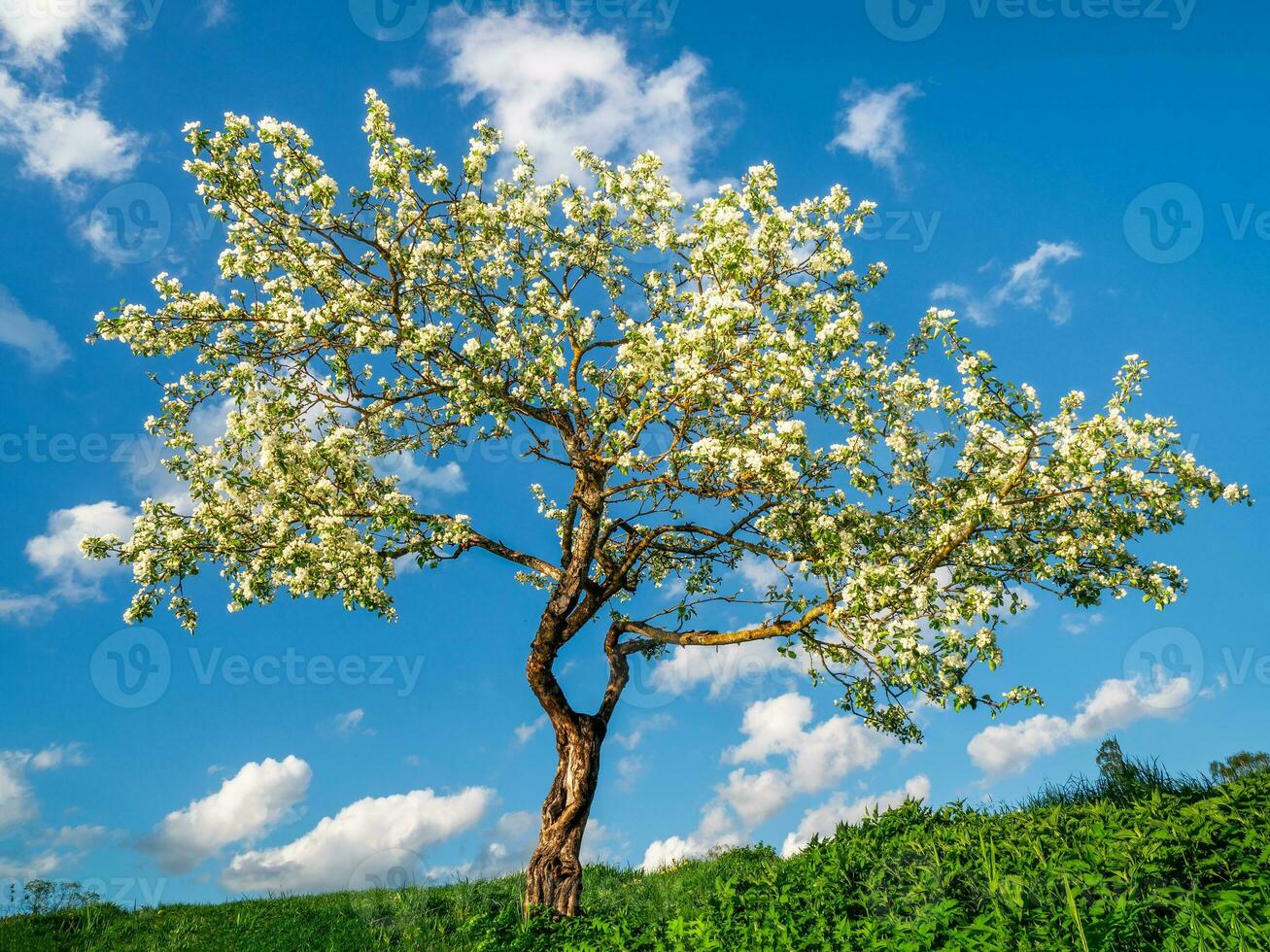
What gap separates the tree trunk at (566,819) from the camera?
50.6ft

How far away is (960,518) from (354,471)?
10170 millimetres

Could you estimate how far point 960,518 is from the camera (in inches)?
559

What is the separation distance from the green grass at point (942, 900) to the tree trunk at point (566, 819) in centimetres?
87

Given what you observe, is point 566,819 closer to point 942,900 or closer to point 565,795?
point 565,795

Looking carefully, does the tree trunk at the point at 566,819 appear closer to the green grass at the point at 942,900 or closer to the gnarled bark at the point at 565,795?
the gnarled bark at the point at 565,795

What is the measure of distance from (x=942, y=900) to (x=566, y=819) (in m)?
8.77

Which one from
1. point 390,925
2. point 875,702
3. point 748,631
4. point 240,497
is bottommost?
point 390,925

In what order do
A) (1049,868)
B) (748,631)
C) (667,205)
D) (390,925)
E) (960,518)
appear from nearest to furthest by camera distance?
1. (1049,868)
2. (960,518)
3. (390,925)
4. (748,631)
5. (667,205)

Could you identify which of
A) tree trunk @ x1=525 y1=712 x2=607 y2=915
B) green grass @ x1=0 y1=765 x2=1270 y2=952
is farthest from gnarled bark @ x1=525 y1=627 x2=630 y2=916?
green grass @ x1=0 y1=765 x2=1270 y2=952

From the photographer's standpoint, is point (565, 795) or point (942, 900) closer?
point (942, 900)

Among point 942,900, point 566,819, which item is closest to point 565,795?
point 566,819

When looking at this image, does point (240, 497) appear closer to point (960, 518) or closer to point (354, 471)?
point (354, 471)

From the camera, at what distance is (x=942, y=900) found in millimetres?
8453

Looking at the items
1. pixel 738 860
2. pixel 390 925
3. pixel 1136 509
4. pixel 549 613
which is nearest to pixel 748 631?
pixel 549 613
